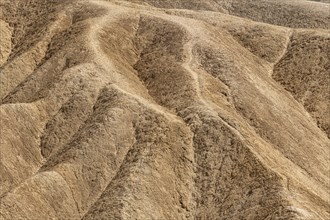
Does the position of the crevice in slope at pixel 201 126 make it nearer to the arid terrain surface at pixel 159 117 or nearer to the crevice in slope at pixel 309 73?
the arid terrain surface at pixel 159 117

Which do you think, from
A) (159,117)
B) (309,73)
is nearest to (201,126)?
(159,117)

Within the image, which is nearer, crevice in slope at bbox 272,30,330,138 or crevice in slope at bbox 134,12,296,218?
crevice in slope at bbox 134,12,296,218

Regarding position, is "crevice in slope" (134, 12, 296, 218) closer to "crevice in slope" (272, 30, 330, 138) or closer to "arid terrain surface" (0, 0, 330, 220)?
"arid terrain surface" (0, 0, 330, 220)

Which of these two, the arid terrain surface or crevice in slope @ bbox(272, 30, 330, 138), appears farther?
crevice in slope @ bbox(272, 30, 330, 138)

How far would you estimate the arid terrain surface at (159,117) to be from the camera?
49938mm

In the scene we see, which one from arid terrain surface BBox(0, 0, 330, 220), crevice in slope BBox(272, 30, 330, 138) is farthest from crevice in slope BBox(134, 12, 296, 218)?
crevice in slope BBox(272, 30, 330, 138)

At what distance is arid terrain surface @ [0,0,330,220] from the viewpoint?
164 ft

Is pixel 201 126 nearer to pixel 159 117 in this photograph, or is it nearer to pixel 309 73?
pixel 159 117

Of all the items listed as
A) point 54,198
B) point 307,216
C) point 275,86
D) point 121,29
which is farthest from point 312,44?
point 54,198

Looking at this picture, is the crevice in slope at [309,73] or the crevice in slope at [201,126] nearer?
the crevice in slope at [201,126]

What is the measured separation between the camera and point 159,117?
55.2m

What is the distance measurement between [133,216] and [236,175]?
421 inches

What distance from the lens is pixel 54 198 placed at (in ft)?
165

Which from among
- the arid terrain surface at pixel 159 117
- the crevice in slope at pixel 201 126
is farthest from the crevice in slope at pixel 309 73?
the crevice in slope at pixel 201 126
